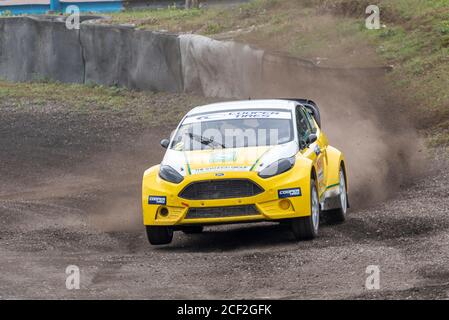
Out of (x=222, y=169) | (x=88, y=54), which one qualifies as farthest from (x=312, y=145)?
(x=88, y=54)

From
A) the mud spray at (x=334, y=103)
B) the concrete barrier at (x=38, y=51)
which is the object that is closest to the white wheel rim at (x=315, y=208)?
the mud spray at (x=334, y=103)

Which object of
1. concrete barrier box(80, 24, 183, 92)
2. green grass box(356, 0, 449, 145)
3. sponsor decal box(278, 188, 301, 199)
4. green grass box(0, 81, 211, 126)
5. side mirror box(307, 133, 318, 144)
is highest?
side mirror box(307, 133, 318, 144)

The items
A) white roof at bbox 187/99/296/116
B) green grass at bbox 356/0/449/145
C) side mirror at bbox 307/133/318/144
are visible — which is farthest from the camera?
green grass at bbox 356/0/449/145

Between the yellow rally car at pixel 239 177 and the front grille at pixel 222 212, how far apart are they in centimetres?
1

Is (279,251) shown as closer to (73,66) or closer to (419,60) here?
(419,60)

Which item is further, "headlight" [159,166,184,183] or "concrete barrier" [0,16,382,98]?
"concrete barrier" [0,16,382,98]

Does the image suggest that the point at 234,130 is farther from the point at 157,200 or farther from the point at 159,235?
the point at 159,235

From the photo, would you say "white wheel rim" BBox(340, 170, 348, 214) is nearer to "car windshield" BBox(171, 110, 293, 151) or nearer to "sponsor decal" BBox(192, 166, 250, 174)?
"car windshield" BBox(171, 110, 293, 151)

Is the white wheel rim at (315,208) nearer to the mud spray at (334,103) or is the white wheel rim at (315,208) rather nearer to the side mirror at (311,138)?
the side mirror at (311,138)

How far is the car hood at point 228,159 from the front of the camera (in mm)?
12570

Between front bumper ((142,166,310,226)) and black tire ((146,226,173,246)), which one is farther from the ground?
front bumper ((142,166,310,226))

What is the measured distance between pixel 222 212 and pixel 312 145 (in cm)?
179

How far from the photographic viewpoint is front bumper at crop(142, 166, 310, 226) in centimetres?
1238

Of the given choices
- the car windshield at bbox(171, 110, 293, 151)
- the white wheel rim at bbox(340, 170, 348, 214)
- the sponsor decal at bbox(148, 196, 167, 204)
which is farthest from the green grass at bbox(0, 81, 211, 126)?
the sponsor decal at bbox(148, 196, 167, 204)
